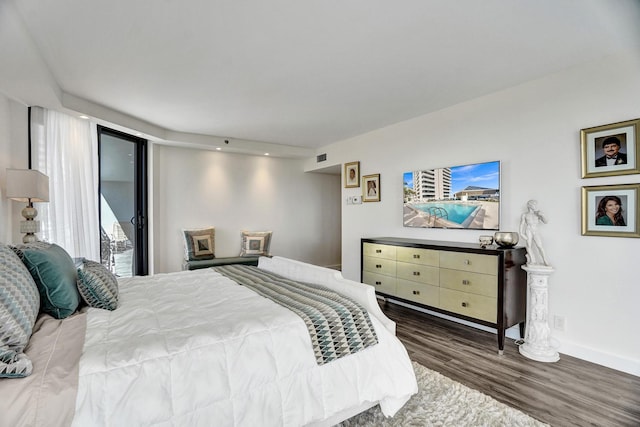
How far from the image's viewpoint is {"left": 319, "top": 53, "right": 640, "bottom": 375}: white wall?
7.76ft

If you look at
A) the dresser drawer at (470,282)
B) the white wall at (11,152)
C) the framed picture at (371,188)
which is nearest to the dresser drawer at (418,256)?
the dresser drawer at (470,282)

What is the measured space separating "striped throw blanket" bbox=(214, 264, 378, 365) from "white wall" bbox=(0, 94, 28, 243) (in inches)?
97.9

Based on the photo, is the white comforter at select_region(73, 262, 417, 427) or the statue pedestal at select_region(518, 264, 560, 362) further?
the statue pedestal at select_region(518, 264, 560, 362)

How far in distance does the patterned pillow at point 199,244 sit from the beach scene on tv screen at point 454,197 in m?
3.12

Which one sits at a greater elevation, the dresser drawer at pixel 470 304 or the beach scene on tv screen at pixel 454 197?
the beach scene on tv screen at pixel 454 197

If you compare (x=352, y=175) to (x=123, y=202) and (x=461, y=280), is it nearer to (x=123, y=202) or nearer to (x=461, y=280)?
(x=461, y=280)

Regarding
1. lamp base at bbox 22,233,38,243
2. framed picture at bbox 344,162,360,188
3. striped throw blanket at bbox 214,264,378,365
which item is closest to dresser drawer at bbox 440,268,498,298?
striped throw blanket at bbox 214,264,378,365

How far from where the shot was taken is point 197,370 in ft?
4.21

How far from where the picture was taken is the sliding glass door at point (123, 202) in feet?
13.5

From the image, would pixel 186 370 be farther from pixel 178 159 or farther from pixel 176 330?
pixel 178 159

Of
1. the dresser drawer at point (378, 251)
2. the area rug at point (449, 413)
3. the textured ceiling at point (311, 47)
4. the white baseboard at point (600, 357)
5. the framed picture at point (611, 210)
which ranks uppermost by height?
the textured ceiling at point (311, 47)

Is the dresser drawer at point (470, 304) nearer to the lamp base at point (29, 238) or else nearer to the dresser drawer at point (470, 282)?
the dresser drawer at point (470, 282)

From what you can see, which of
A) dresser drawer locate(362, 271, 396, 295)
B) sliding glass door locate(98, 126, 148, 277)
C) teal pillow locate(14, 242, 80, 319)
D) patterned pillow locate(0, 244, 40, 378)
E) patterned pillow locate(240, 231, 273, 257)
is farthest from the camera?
patterned pillow locate(240, 231, 273, 257)

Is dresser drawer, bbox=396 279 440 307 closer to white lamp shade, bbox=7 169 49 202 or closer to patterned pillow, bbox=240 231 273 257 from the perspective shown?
patterned pillow, bbox=240 231 273 257
